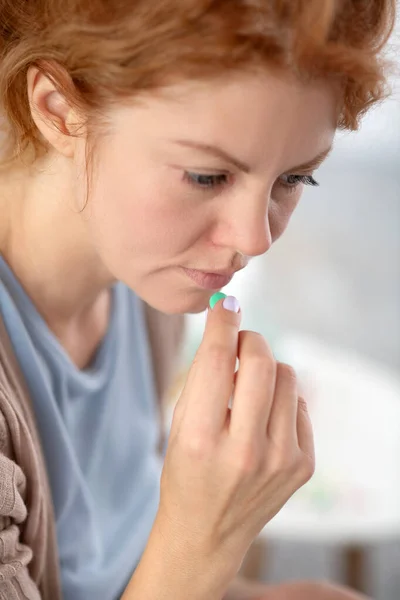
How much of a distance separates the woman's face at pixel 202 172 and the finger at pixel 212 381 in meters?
0.06

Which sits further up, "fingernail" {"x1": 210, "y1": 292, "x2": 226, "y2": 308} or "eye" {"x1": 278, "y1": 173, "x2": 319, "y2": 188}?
"eye" {"x1": 278, "y1": 173, "x2": 319, "y2": 188}

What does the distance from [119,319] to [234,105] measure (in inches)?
17.5

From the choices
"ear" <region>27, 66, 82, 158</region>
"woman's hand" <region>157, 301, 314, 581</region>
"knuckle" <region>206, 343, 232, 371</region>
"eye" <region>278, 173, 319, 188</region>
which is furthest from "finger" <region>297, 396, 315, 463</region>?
"ear" <region>27, 66, 82, 158</region>

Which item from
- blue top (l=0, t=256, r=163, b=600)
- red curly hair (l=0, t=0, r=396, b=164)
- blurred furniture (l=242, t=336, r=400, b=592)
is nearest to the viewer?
red curly hair (l=0, t=0, r=396, b=164)

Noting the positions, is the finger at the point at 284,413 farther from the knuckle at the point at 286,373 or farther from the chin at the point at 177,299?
the chin at the point at 177,299

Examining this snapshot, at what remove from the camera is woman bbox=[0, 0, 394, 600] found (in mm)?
608

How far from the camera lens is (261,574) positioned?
168cm

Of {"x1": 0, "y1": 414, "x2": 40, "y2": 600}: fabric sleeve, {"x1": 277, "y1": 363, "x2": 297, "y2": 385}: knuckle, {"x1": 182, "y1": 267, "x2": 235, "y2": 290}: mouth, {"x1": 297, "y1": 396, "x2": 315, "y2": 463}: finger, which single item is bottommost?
{"x1": 0, "y1": 414, "x2": 40, "y2": 600}: fabric sleeve

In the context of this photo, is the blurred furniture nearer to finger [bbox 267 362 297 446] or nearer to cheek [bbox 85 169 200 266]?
finger [bbox 267 362 297 446]

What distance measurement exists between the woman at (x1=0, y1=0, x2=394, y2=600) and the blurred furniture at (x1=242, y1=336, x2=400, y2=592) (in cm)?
35

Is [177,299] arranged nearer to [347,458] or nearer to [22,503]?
[22,503]

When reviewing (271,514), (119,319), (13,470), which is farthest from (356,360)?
(13,470)

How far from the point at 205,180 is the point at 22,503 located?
34 cm

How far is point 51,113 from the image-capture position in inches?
27.8
